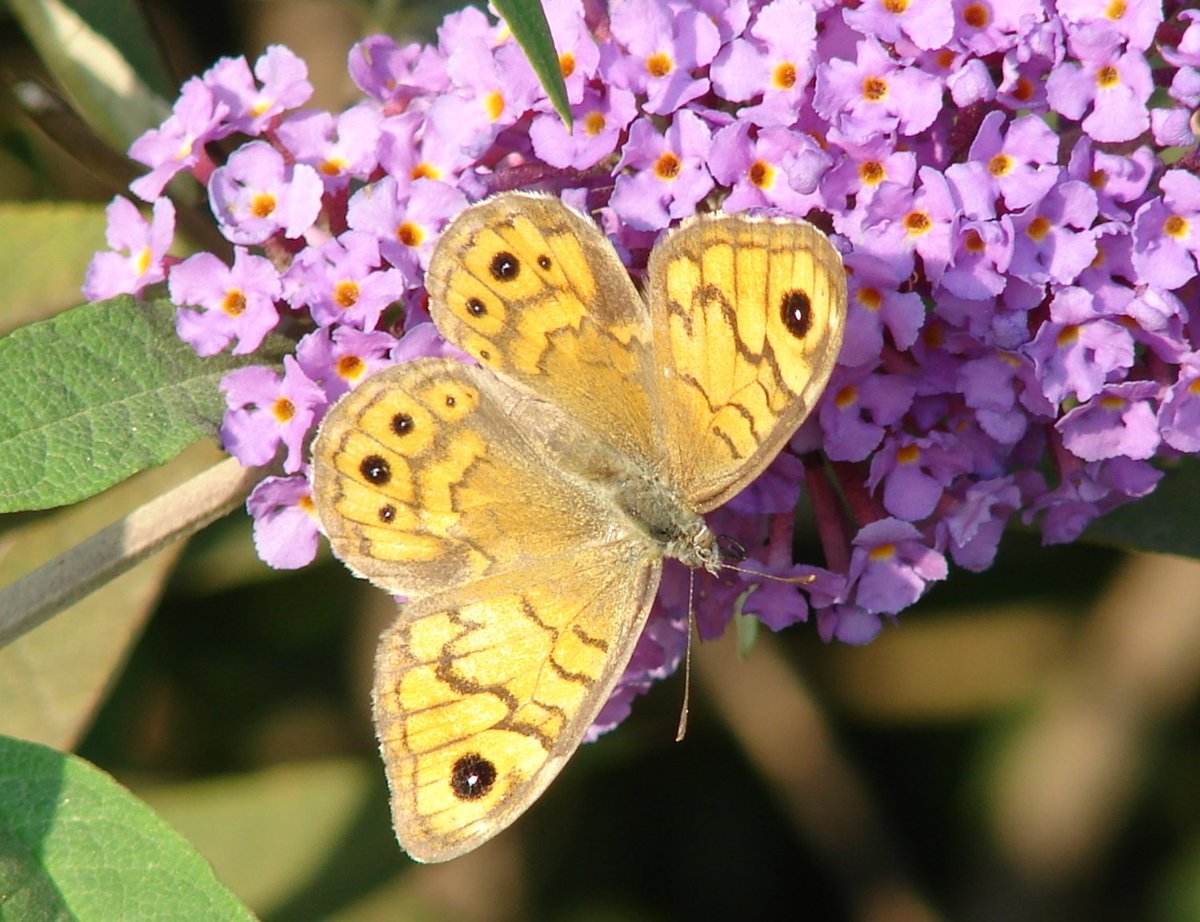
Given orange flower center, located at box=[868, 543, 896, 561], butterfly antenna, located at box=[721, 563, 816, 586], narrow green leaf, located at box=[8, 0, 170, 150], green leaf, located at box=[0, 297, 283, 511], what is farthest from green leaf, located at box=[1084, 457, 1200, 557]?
narrow green leaf, located at box=[8, 0, 170, 150]

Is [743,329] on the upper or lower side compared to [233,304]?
lower

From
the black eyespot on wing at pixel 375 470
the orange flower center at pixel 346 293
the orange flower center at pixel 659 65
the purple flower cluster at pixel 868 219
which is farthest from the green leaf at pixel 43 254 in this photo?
the orange flower center at pixel 659 65

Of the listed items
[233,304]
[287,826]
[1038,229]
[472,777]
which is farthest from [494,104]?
[287,826]

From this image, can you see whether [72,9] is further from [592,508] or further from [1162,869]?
[1162,869]

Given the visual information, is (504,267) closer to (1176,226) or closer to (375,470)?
(375,470)

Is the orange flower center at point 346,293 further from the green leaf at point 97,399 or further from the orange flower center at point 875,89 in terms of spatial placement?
the orange flower center at point 875,89
